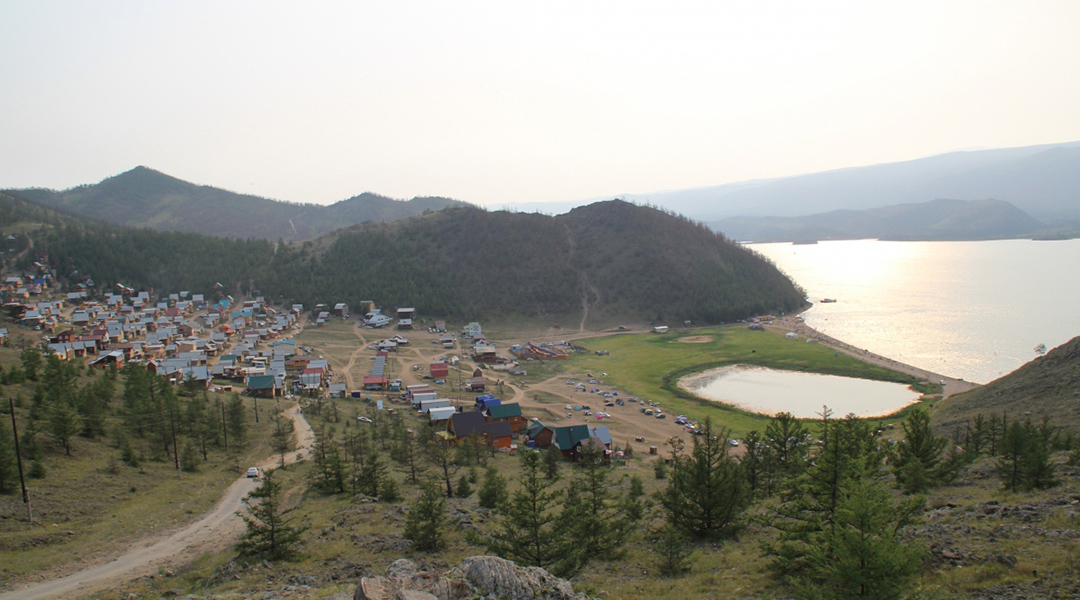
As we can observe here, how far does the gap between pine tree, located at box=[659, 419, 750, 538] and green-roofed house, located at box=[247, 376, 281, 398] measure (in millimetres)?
35624

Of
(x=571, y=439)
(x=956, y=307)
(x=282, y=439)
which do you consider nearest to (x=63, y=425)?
(x=282, y=439)

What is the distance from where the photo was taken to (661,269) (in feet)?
316

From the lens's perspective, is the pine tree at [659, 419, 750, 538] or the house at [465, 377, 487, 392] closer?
the pine tree at [659, 419, 750, 538]

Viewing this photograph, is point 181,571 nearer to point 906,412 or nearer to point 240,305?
point 906,412

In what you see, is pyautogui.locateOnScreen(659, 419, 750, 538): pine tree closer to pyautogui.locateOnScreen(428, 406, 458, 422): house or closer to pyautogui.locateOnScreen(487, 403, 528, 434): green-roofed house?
pyautogui.locateOnScreen(487, 403, 528, 434): green-roofed house

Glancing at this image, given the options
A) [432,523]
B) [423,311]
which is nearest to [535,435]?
[432,523]

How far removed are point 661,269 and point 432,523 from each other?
8496cm

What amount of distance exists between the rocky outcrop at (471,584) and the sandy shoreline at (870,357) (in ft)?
150

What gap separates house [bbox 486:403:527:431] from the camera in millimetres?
36625

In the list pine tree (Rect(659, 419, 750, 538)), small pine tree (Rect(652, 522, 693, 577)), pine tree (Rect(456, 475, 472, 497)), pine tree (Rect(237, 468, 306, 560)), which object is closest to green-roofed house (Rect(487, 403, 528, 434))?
pine tree (Rect(456, 475, 472, 497))

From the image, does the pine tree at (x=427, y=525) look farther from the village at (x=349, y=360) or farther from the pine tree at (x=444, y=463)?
the village at (x=349, y=360)

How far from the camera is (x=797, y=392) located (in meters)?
49.9

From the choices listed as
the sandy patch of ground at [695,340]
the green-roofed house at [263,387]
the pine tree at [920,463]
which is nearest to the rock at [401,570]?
the pine tree at [920,463]

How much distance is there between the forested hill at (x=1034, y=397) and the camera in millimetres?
26969
